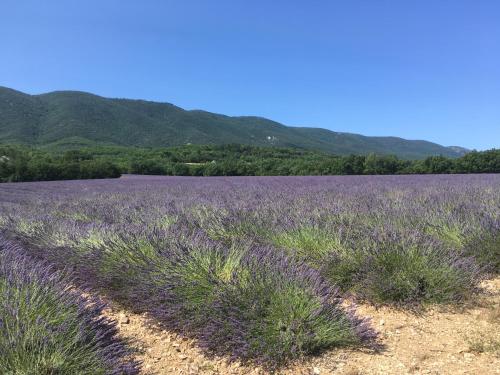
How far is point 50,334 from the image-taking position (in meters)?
1.95

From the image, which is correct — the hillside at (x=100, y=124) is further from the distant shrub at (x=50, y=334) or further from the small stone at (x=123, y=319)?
the distant shrub at (x=50, y=334)

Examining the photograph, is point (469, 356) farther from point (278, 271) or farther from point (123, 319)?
point (123, 319)

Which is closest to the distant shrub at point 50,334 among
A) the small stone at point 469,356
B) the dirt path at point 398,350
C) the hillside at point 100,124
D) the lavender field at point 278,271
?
the lavender field at point 278,271

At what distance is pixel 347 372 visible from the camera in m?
2.16

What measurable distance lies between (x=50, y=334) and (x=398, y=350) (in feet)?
6.38

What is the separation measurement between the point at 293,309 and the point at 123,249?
1952mm

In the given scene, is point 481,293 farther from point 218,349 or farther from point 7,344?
point 7,344

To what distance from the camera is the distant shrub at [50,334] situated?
6.07 feet

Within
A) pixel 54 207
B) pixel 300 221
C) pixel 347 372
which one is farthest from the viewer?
pixel 54 207

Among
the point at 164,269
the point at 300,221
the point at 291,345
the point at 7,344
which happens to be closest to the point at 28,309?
the point at 7,344

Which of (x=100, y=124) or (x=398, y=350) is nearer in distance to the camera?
(x=398, y=350)

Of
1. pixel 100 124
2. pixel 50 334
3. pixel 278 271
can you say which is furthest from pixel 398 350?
pixel 100 124

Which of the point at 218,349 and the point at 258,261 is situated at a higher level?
the point at 258,261

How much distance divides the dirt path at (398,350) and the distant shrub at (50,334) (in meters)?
0.28
